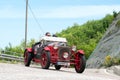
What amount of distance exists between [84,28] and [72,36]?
551 centimetres

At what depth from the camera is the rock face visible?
118ft

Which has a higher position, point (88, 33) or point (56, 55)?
point (88, 33)

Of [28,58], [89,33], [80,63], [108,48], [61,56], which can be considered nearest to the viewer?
[80,63]

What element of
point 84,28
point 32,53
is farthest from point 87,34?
point 32,53

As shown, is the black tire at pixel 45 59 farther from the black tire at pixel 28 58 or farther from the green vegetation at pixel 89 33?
the green vegetation at pixel 89 33

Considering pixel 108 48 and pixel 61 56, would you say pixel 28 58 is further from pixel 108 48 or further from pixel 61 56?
pixel 108 48

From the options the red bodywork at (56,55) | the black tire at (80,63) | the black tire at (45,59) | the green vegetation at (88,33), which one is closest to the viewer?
the black tire at (45,59)

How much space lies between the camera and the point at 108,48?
37844mm

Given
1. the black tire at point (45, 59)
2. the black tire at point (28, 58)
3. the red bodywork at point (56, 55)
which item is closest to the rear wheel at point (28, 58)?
the black tire at point (28, 58)

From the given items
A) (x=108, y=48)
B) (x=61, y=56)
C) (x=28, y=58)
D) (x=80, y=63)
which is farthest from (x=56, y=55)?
Result: (x=108, y=48)

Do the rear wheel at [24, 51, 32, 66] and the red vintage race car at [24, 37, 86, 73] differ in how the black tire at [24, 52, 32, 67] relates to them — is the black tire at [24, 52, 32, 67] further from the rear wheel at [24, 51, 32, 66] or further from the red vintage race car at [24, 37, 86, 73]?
the red vintage race car at [24, 37, 86, 73]

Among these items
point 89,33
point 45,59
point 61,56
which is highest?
point 89,33

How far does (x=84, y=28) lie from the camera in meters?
108

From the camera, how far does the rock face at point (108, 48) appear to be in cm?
3588
